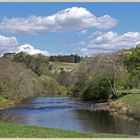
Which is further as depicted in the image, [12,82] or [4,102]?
[12,82]

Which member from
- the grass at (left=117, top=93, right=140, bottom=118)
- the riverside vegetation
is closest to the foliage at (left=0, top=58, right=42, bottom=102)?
the riverside vegetation

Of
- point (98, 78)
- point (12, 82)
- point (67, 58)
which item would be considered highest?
point (67, 58)

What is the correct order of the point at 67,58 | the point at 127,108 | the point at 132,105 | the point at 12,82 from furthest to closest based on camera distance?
the point at 67,58, the point at 12,82, the point at 127,108, the point at 132,105

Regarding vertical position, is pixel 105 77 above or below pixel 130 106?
above

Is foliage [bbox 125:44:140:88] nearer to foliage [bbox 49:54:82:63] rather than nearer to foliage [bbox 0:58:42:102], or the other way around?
foliage [bbox 0:58:42:102]

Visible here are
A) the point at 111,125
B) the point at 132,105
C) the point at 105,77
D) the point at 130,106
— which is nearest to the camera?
the point at 111,125

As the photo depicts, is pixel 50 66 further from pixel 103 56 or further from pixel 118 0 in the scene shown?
pixel 118 0

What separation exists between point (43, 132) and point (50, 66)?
127 meters

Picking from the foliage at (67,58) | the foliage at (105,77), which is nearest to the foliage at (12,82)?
the foliage at (105,77)

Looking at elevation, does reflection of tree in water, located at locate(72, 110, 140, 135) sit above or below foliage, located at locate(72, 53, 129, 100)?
below

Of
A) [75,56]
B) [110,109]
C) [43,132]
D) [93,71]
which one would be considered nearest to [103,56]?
[93,71]

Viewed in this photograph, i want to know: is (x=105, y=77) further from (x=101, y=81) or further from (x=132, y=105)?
(x=132, y=105)

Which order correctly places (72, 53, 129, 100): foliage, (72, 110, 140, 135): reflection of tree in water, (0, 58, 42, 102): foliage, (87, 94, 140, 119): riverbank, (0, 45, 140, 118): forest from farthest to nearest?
(72, 53, 129, 100): foliage → (0, 58, 42, 102): foliage → (0, 45, 140, 118): forest → (87, 94, 140, 119): riverbank → (72, 110, 140, 135): reflection of tree in water

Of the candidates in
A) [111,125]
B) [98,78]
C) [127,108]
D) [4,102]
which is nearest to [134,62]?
[98,78]
